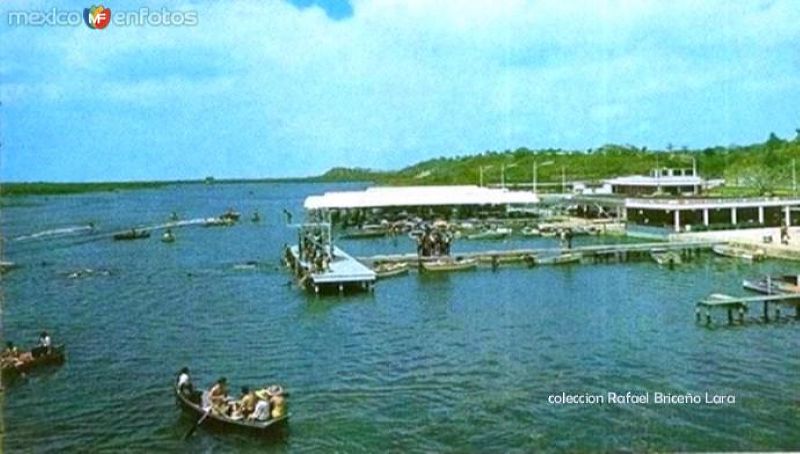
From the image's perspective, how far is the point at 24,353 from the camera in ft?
23.4

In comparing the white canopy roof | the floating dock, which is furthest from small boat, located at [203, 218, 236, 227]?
the floating dock

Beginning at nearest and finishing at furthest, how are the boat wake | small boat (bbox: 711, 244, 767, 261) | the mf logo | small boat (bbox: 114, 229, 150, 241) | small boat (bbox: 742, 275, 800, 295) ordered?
the mf logo
small boat (bbox: 742, 275, 800, 295)
small boat (bbox: 711, 244, 767, 261)
the boat wake
small boat (bbox: 114, 229, 150, 241)

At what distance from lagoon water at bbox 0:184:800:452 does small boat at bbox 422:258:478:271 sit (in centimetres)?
60

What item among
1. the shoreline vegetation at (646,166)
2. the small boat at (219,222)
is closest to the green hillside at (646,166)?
the shoreline vegetation at (646,166)

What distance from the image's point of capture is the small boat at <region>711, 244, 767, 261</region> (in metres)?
12.3

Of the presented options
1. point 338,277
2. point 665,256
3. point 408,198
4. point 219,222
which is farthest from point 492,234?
point 219,222

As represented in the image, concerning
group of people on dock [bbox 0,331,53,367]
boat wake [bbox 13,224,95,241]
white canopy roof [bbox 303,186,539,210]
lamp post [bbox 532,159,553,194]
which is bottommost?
group of people on dock [bbox 0,331,53,367]

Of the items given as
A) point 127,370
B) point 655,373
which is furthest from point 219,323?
point 655,373

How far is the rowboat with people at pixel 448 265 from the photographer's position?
12.4 m

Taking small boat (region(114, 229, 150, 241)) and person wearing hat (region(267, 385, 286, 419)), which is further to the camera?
small boat (region(114, 229, 150, 241))

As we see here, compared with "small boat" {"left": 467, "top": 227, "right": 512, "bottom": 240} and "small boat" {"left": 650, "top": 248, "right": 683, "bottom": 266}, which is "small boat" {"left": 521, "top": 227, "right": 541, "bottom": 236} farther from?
"small boat" {"left": 650, "top": 248, "right": 683, "bottom": 266}

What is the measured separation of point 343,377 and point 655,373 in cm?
210

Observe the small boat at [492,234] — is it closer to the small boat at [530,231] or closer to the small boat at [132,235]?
the small boat at [530,231]

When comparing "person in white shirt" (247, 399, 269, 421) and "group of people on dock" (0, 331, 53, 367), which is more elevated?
"group of people on dock" (0, 331, 53, 367)
